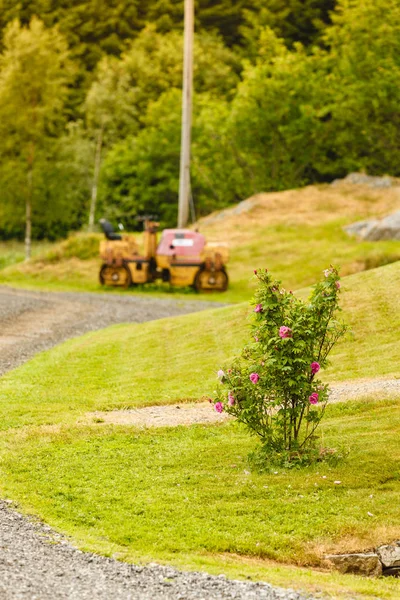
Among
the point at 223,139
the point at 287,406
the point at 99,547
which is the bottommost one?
the point at 99,547

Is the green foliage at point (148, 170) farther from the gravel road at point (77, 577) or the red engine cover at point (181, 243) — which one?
the gravel road at point (77, 577)

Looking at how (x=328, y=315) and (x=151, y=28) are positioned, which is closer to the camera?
(x=328, y=315)

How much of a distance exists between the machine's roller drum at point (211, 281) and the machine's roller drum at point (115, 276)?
2316mm

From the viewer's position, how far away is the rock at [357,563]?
9.02 meters

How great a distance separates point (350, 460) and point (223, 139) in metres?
36.8

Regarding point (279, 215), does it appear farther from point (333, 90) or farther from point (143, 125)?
point (143, 125)

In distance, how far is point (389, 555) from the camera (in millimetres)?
9195

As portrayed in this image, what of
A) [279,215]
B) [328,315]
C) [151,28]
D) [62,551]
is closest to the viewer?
[62,551]

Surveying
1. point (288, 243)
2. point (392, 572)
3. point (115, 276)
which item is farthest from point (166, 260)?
point (392, 572)

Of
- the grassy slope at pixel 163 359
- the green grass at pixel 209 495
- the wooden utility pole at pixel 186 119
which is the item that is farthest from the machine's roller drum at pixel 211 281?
the green grass at pixel 209 495

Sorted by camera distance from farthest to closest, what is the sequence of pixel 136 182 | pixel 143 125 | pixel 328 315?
pixel 143 125 → pixel 136 182 → pixel 328 315

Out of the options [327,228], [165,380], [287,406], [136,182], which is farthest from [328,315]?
[136,182]

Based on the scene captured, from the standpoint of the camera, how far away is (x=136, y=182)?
56.4 meters

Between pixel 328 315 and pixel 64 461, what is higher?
pixel 328 315
